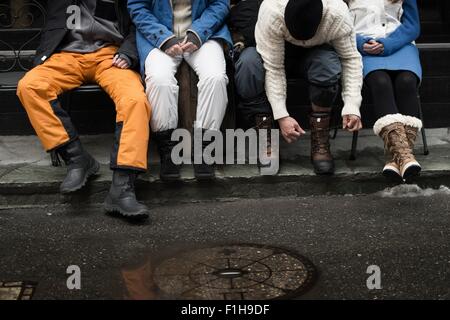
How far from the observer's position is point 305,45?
200 inches

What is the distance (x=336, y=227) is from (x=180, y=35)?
1.83 meters

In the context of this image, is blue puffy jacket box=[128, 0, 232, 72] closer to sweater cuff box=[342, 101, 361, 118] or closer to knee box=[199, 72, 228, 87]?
knee box=[199, 72, 228, 87]

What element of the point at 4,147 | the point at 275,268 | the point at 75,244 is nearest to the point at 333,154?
the point at 275,268

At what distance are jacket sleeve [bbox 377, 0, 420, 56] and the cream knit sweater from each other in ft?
1.11

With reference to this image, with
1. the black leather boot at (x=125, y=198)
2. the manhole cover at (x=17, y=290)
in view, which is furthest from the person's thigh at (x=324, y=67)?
the manhole cover at (x=17, y=290)

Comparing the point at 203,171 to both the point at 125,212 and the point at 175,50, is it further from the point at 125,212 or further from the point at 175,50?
the point at 175,50

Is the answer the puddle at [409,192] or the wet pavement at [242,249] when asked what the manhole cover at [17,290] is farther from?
the puddle at [409,192]

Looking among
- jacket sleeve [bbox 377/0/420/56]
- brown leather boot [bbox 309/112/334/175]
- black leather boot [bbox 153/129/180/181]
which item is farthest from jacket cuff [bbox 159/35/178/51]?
jacket sleeve [bbox 377/0/420/56]

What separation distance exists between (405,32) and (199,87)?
1603 mm

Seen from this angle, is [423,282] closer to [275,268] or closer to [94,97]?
[275,268]

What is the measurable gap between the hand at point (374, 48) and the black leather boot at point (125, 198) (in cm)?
194

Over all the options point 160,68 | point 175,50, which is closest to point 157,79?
point 160,68

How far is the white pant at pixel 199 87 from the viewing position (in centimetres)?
495

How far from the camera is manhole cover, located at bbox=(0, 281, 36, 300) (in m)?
3.68
